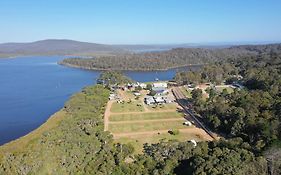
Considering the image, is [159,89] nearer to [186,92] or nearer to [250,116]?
[186,92]

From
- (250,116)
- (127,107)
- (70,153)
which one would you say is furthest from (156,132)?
(127,107)

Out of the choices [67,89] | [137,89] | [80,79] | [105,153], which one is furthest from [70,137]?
[80,79]

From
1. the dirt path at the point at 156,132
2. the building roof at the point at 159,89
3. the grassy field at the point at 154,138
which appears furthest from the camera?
the building roof at the point at 159,89

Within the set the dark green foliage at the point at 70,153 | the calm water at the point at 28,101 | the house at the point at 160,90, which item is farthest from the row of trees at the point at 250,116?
the calm water at the point at 28,101

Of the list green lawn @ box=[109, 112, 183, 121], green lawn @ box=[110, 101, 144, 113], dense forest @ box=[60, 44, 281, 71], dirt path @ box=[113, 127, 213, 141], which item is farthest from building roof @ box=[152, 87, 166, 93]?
dense forest @ box=[60, 44, 281, 71]

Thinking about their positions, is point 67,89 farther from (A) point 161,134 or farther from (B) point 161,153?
(B) point 161,153

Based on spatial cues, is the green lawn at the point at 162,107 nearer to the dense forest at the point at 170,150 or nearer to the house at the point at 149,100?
the house at the point at 149,100

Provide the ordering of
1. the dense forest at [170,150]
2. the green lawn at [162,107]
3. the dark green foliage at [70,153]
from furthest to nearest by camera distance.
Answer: the green lawn at [162,107] < the dark green foliage at [70,153] < the dense forest at [170,150]

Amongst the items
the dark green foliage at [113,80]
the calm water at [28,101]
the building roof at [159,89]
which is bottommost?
the calm water at [28,101]

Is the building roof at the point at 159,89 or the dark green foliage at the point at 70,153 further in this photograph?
the building roof at the point at 159,89
